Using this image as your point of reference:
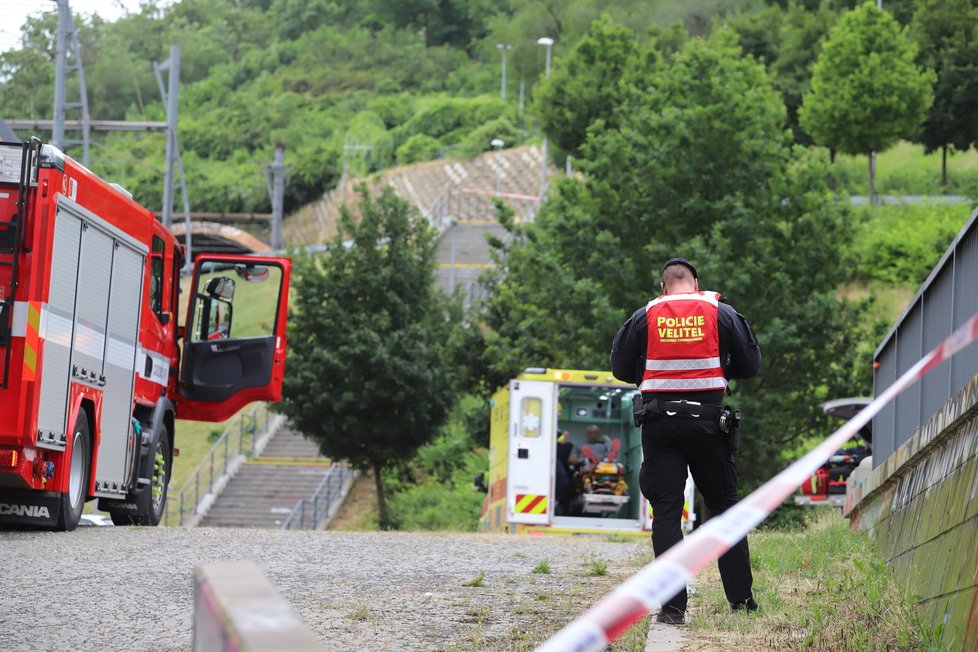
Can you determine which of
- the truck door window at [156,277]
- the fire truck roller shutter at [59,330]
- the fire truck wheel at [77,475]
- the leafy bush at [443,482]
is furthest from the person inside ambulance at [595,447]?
the fire truck roller shutter at [59,330]

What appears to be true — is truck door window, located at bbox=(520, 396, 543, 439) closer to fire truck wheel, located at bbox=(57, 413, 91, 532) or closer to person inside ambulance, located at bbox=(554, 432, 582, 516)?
person inside ambulance, located at bbox=(554, 432, 582, 516)

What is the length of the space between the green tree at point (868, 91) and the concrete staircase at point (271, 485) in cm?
1832

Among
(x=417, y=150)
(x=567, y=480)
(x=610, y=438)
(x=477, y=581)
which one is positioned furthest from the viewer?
(x=417, y=150)

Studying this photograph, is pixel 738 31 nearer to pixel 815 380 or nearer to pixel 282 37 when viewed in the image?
pixel 815 380

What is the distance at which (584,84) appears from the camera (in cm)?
5691

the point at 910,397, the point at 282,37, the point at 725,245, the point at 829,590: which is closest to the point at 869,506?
the point at 910,397

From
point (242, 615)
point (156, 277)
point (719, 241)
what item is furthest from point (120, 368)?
point (719, 241)

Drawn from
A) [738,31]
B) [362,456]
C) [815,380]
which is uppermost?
[738,31]

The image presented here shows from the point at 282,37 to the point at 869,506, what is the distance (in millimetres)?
149829

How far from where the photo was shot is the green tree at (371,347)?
3459 cm

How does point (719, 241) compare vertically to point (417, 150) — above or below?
below

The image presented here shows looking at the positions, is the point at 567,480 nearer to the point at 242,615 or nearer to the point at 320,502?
the point at 320,502

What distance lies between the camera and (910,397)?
11102 millimetres

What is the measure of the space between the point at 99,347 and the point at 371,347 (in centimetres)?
1969
